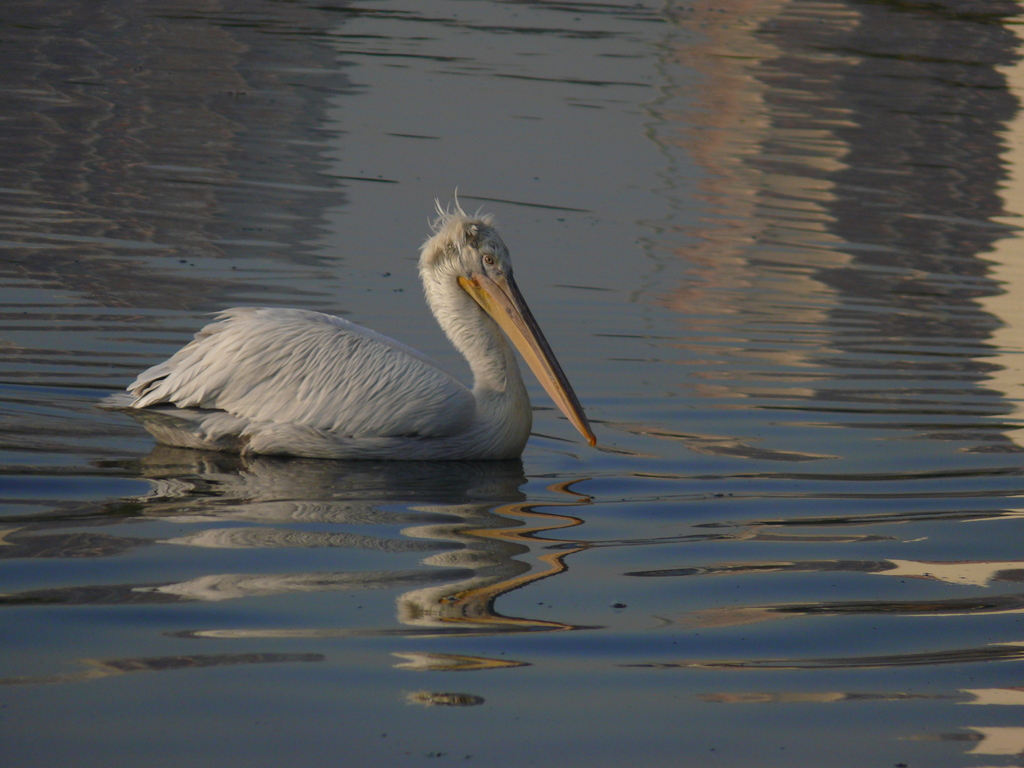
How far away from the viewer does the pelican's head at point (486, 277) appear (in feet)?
17.1

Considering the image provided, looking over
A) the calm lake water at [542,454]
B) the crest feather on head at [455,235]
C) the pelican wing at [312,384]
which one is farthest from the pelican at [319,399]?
the crest feather on head at [455,235]

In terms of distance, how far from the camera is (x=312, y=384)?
490 cm

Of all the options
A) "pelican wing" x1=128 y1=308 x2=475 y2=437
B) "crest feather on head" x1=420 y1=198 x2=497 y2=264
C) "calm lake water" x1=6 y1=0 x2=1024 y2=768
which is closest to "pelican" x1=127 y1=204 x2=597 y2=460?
"pelican wing" x1=128 y1=308 x2=475 y2=437

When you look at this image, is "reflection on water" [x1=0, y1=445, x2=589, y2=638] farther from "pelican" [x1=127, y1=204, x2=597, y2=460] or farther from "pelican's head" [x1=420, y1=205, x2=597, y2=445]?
"pelican's head" [x1=420, y1=205, x2=597, y2=445]

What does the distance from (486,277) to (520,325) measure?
0.76 ft

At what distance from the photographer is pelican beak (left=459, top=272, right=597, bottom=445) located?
5109 millimetres

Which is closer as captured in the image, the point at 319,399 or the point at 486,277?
the point at 319,399

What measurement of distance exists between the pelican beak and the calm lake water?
10.6 inches

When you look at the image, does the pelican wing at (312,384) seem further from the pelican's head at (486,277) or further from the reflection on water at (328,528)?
the pelican's head at (486,277)

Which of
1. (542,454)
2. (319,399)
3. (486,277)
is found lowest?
(542,454)

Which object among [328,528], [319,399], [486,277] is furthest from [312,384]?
[328,528]

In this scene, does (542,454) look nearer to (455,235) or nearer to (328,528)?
(455,235)

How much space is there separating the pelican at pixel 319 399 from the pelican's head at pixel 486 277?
165mm

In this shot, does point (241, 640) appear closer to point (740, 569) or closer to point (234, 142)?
point (740, 569)
